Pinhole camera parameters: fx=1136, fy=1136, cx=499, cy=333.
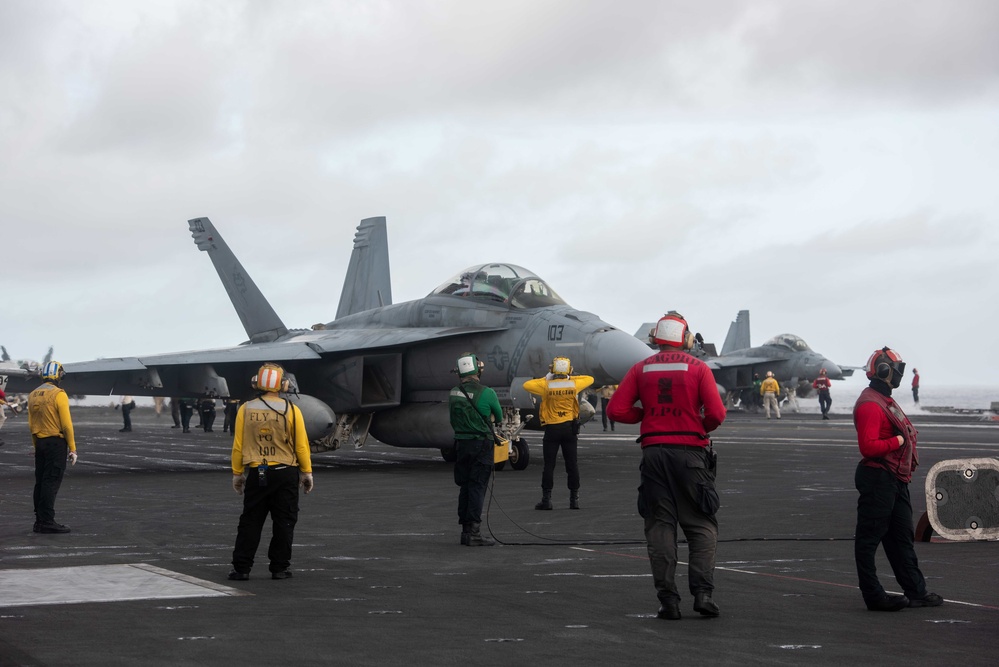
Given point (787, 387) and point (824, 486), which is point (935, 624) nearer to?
point (824, 486)

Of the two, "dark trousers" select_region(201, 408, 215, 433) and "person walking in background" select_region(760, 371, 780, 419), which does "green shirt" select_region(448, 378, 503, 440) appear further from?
"person walking in background" select_region(760, 371, 780, 419)

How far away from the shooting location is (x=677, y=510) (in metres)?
7.77

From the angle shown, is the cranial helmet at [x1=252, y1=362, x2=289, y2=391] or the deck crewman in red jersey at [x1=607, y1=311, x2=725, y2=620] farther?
the cranial helmet at [x1=252, y1=362, x2=289, y2=391]

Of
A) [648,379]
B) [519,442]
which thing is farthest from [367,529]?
[519,442]

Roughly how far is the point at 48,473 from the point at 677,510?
8037 millimetres

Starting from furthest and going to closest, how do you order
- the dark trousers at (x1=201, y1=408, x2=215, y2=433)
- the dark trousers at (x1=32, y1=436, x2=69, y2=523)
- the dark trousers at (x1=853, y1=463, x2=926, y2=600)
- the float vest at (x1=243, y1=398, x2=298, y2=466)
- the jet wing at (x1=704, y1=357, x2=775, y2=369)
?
the jet wing at (x1=704, y1=357, x2=775, y2=369) → the dark trousers at (x1=201, y1=408, x2=215, y2=433) → the dark trousers at (x1=32, y1=436, x2=69, y2=523) → the float vest at (x1=243, y1=398, x2=298, y2=466) → the dark trousers at (x1=853, y1=463, x2=926, y2=600)

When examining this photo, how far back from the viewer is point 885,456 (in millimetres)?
8016

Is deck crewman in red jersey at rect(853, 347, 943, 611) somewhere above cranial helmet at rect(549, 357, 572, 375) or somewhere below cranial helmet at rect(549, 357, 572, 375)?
below

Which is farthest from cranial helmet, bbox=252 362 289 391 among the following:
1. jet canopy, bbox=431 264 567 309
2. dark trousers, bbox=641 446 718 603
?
jet canopy, bbox=431 264 567 309

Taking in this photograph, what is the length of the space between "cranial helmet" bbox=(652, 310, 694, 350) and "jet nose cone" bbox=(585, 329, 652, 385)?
1141 centimetres

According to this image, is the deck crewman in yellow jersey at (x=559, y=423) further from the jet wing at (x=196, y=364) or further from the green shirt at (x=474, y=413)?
the jet wing at (x=196, y=364)

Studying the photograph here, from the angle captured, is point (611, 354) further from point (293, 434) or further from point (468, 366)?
point (293, 434)

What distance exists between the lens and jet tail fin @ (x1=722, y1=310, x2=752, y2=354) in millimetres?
69750

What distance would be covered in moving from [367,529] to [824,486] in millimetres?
7780
